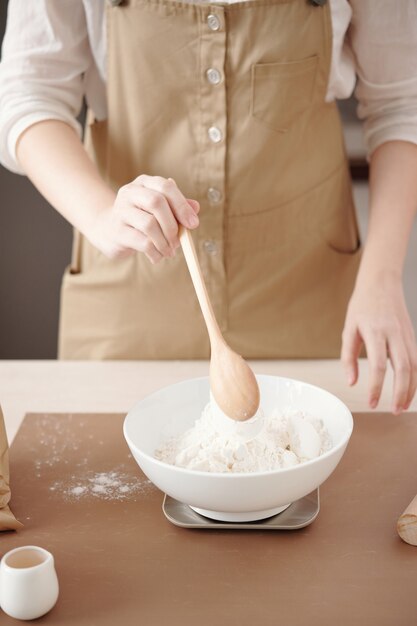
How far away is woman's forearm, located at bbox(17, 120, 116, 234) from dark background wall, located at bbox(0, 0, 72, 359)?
3.23 feet

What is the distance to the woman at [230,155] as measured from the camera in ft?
4.43

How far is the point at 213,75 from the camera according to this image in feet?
4.55

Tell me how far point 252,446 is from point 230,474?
0.29 feet

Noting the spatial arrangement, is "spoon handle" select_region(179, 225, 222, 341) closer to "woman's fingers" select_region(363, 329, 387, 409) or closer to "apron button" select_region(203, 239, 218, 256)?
"woman's fingers" select_region(363, 329, 387, 409)

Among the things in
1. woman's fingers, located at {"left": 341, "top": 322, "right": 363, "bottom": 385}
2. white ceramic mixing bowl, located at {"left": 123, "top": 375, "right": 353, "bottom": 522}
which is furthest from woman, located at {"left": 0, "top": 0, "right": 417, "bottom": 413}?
white ceramic mixing bowl, located at {"left": 123, "top": 375, "right": 353, "bottom": 522}

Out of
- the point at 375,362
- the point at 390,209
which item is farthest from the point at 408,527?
the point at 390,209

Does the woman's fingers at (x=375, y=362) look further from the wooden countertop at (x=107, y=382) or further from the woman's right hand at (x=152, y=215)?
the woman's right hand at (x=152, y=215)

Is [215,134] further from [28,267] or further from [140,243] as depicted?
[28,267]

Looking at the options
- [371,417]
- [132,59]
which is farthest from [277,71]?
[371,417]

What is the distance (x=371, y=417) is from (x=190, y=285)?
0.44 metres

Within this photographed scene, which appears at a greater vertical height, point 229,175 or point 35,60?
point 35,60

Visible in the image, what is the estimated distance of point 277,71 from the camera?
55.4 inches

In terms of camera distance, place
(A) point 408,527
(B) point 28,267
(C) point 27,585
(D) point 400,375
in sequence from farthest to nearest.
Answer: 1. (B) point 28,267
2. (D) point 400,375
3. (A) point 408,527
4. (C) point 27,585

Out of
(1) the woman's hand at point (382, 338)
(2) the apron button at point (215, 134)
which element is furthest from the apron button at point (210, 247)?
(1) the woman's hand at point (382, 338)
